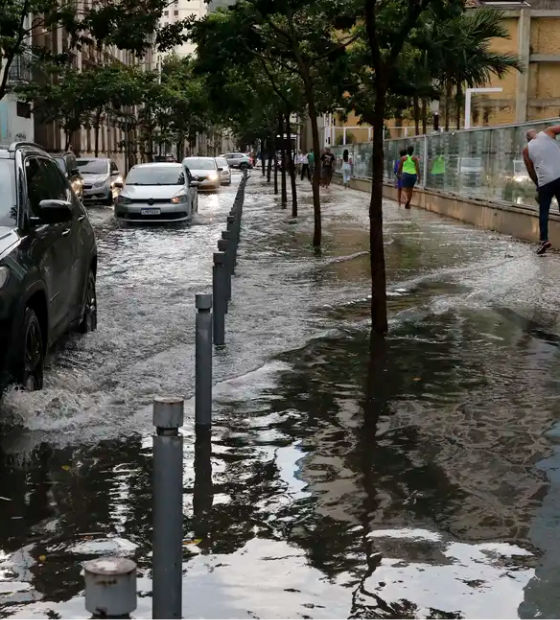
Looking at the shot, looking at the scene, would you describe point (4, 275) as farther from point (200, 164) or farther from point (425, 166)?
point (200, 164)

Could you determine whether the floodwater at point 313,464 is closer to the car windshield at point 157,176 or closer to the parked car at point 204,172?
the car windshield at point 157,176

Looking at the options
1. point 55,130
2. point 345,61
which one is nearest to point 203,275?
point 345,61

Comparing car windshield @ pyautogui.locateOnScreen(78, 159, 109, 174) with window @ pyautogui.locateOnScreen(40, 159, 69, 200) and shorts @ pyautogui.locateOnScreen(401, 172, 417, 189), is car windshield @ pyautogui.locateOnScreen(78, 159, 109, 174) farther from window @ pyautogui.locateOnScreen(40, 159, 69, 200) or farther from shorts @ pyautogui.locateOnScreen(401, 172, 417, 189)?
window @ pyautogui.locateOnScreen(40, 159, 69, 200)

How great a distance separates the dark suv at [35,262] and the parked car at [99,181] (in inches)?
1014

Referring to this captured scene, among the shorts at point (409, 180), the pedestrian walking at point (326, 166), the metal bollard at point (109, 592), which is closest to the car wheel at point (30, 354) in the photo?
the metal bollard at point (109, 592)

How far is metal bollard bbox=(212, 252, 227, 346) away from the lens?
31.4 ft

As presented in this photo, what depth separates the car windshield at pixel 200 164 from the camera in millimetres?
46344

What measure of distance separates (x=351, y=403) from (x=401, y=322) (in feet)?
12.1

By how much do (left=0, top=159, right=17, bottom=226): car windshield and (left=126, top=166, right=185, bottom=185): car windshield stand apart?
1972cm

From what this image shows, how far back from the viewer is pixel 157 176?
92.2 feet

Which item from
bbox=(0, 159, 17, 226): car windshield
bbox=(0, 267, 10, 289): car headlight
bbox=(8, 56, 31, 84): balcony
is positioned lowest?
bbox=(0, 267, 10, 289): car headlight

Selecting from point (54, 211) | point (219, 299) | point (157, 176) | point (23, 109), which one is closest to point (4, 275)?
point (54, 211)

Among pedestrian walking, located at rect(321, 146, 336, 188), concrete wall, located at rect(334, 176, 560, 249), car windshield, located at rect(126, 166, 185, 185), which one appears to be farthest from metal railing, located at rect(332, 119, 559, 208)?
pedestrian walking, located at rect(321, 146, 336, 188)

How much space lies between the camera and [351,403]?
7.42 metres
